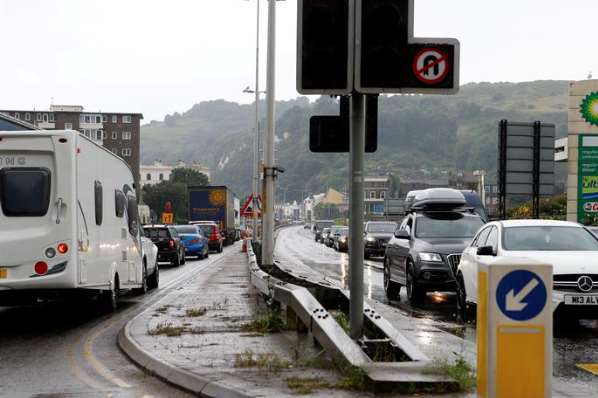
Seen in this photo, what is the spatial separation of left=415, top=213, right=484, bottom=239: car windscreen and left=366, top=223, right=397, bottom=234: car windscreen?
21.7 m

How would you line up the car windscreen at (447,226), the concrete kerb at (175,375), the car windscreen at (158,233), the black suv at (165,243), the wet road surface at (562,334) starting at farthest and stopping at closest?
1. the black suv at (165,243)
2. the car windscreen at (158,233)
3. the car windscreen at (447,226)
4. the wet road surface at (562,334)
5. the concrete kerb at (175,375)

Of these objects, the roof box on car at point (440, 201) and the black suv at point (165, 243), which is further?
the black suv at point (165, 243)

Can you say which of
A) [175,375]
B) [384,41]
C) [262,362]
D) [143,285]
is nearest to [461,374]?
[262,362]

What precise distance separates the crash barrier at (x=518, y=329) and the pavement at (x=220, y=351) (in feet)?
4.33

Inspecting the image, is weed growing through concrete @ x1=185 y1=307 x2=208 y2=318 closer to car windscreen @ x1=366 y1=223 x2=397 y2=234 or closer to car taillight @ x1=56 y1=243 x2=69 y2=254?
car taillight @ x1=56 y1=243 x2=69 y2=254

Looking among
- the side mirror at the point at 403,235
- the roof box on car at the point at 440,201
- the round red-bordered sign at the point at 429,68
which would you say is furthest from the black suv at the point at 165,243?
the round red-bordered sign at the point at 429,68

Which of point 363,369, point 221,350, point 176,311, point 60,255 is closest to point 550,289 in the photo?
point 363,369

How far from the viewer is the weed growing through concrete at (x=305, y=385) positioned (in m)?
6.77

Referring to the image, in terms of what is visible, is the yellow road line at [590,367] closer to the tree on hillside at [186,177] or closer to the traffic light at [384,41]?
the traffic light at [384,41]

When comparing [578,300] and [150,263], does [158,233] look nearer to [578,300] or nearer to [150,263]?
[150,263]

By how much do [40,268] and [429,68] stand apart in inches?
247

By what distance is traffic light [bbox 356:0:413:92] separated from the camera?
812cm

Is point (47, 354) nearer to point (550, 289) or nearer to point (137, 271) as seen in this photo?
point (550, 289)

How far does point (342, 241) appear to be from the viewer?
48312 mm
